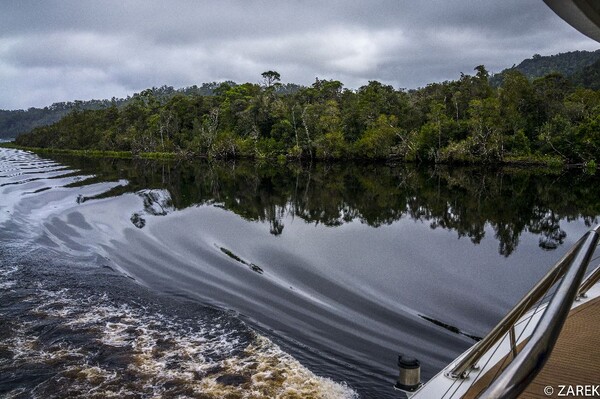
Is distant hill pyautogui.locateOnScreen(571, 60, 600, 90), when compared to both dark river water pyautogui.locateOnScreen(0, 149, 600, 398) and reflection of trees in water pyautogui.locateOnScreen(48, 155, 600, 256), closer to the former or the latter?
reflection of trees in water pyautogui.locateOnScreen(48, 155, 600, 256)

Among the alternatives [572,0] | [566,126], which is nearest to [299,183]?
[566,126]

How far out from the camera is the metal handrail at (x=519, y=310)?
200 centimetres

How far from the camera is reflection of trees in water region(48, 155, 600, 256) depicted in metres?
14.8

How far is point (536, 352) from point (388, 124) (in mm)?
42579

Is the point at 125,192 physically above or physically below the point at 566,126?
below

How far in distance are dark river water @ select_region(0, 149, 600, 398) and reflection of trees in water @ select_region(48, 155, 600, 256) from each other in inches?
7.0

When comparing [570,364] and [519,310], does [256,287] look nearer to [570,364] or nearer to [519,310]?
[570,364]

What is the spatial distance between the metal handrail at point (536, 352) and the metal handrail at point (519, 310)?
0.44m

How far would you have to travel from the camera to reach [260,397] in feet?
15.9

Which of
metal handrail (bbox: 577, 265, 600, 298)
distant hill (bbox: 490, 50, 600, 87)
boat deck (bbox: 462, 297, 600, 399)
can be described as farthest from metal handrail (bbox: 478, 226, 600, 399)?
distant hill (bbox: 490, 50, 600, 87)

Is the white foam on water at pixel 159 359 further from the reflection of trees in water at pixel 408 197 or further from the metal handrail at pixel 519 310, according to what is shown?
the reflection of trees in water at pixel 408 197

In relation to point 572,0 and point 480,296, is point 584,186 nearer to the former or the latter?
point 480,296

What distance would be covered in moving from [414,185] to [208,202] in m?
11.5

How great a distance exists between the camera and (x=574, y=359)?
3305mm
